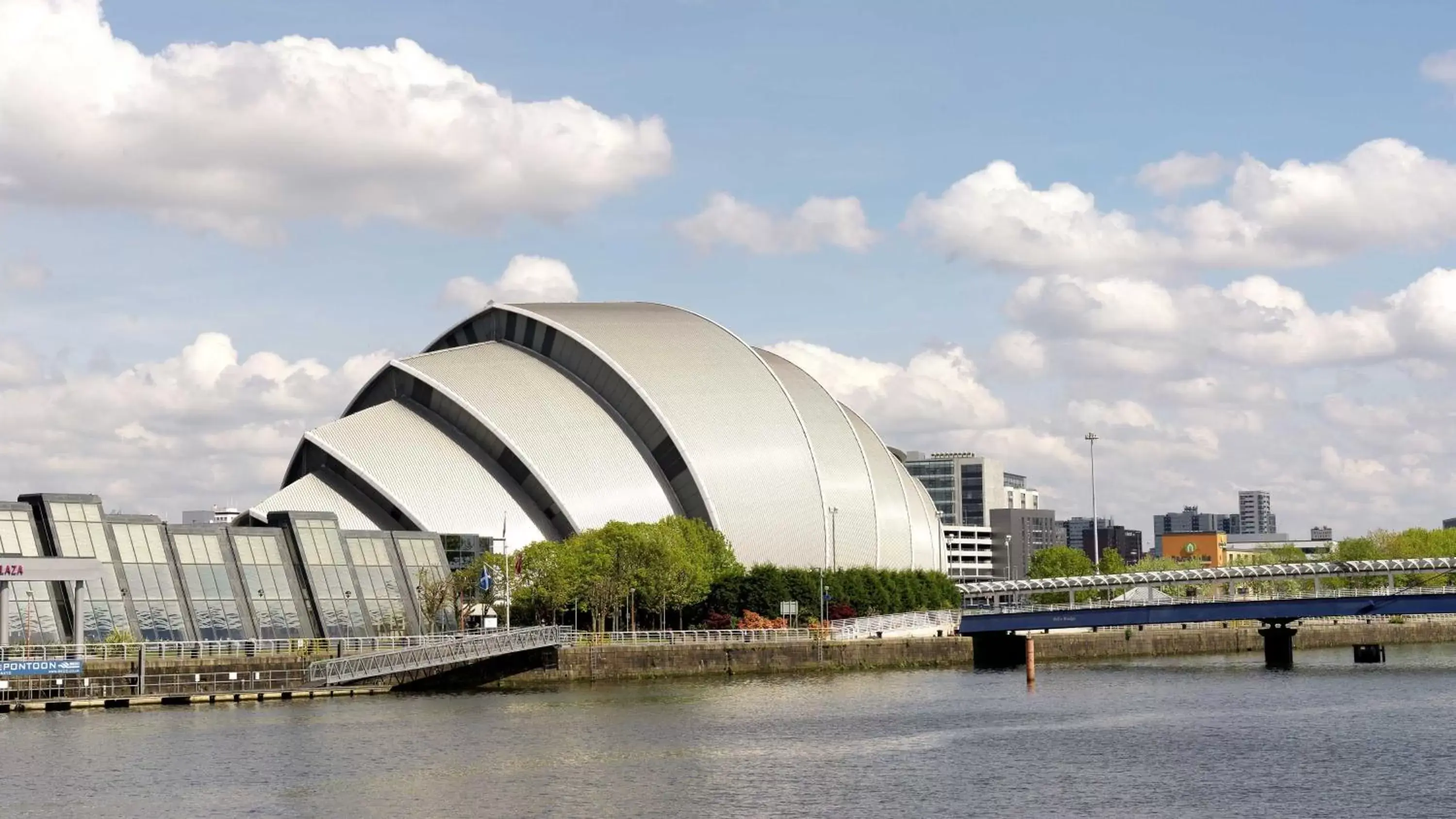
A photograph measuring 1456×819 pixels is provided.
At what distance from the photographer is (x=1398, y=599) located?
89.2 m

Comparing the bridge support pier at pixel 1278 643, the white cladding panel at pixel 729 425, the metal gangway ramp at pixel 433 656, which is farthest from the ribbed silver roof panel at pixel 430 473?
the bridge support pier at pixel 1278 643

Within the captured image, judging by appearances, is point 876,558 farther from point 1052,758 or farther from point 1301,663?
point 1052,758

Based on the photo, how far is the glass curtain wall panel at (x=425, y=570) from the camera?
273 feet

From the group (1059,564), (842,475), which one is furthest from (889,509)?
(1059,564)

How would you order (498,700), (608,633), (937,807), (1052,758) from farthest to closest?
(608,633), (498,700), (1052,758), (937,807)

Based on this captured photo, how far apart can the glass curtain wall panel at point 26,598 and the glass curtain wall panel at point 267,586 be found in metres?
8.37

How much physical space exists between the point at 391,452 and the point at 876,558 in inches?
1254

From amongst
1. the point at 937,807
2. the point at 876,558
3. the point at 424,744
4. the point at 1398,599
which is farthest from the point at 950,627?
the point at 937,807

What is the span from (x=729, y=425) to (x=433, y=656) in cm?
3749

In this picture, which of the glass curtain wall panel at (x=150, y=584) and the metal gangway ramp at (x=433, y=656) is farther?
the glass curtain wall panel at (x=150, y=584)

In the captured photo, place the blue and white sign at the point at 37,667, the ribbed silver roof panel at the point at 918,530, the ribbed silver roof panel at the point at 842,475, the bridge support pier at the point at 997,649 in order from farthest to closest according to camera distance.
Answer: the ribbed silver roof panel at the point at 918,530 → the ribbed silver roof panel at the point at 842,475 → the bridge support pier at the point at 997,649 → the blue and white sign at the point at 37,667

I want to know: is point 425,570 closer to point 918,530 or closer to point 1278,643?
point 1278,643

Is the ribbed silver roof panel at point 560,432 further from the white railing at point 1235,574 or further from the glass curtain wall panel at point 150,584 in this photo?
the glass curtain wall panel at point 150,584

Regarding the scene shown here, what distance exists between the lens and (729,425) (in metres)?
106
